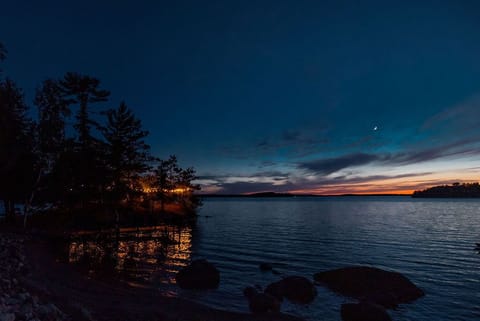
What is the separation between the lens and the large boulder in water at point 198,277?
778 inches

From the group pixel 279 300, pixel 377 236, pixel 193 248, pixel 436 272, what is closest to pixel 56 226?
pixel 193 248

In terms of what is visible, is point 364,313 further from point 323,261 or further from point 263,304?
point 323,261

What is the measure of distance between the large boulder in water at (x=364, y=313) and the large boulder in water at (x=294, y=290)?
297 centimetres

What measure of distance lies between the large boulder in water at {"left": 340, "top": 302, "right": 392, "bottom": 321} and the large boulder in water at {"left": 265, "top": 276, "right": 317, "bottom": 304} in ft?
9.73

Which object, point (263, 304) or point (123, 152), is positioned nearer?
point (263, 304)

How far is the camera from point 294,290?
18.4m

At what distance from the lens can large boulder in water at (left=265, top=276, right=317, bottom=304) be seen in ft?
59.0

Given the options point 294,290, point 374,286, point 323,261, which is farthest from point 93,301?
point 323,261

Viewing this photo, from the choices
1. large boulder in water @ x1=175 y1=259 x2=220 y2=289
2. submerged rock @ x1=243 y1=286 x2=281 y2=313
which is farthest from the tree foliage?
submerged rock @ x1=243 y1=286 x2=281 y2=313

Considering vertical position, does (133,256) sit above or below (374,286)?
above

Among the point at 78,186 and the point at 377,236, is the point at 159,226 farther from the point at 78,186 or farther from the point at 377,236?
the point at 377,236

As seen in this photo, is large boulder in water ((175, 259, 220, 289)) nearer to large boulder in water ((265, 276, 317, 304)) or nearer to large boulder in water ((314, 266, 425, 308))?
large boulder in water ((265, 276, 317, 304))

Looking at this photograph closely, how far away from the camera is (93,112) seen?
123 feet

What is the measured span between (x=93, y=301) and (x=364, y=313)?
1332 cm
